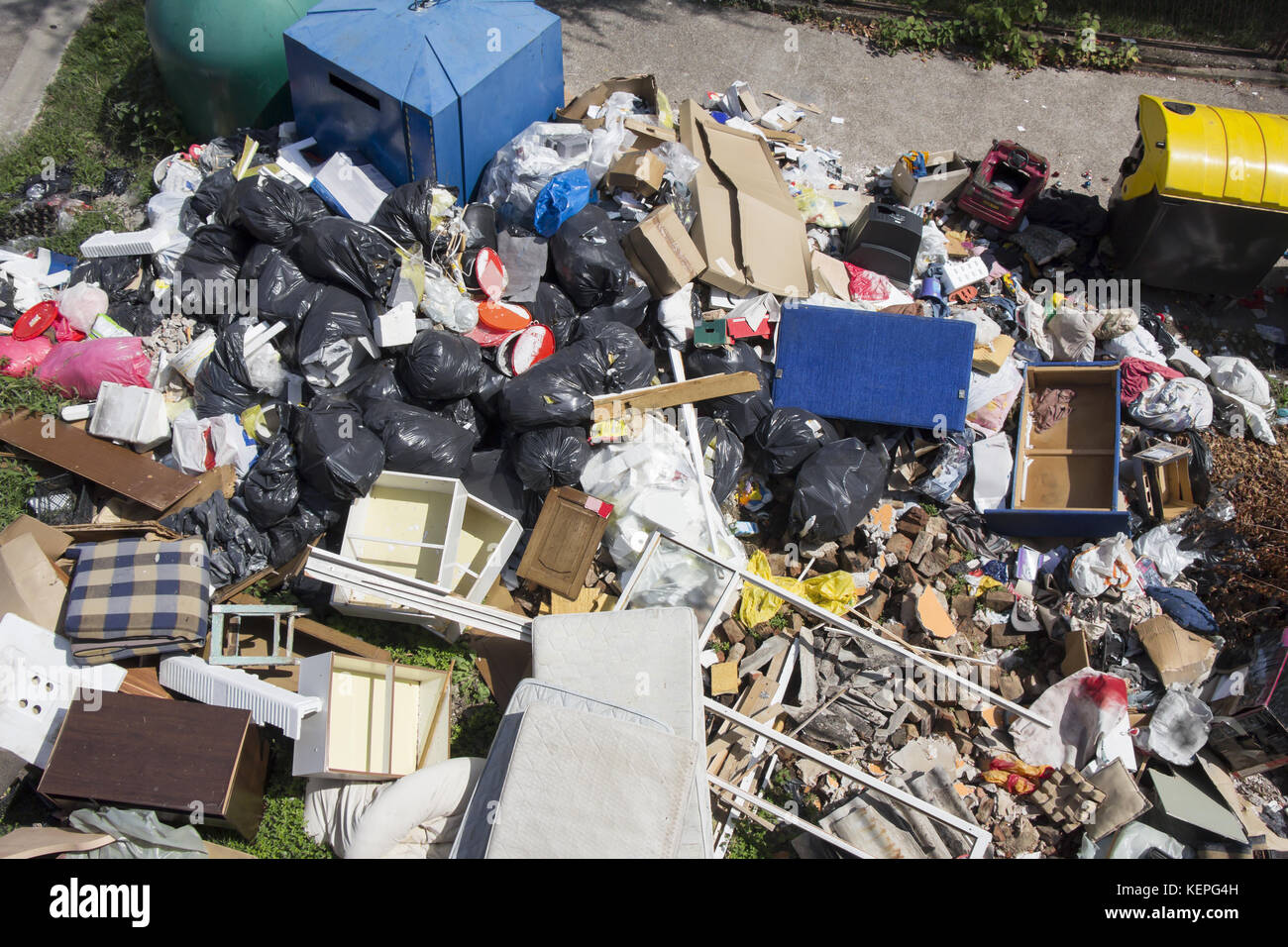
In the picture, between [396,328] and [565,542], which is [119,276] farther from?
[565,542]

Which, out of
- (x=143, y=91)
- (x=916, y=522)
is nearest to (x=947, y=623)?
(x=916, y=522)

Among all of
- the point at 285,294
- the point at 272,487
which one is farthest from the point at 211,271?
the point at 272,487

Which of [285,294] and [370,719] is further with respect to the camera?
[285,294]

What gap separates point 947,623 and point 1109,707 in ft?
2.59

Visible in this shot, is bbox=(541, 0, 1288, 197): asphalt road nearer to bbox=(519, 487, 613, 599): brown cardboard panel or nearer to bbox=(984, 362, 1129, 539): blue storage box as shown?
bbox=(984, 362, 1129, 539): blue storage box

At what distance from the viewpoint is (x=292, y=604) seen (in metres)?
4.04

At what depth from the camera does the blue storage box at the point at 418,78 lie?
4520 mm

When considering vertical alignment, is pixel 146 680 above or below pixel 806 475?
below

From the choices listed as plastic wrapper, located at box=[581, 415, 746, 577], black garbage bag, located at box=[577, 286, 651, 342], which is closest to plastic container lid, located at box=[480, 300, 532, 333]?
black garbage bag, located at box=[577, 286, 651, 342]

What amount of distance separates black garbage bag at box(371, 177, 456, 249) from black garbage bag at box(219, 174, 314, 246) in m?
0.45

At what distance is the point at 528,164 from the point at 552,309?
885 mm

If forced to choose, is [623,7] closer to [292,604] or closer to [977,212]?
[977,212]

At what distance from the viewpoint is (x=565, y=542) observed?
4098 millimetres

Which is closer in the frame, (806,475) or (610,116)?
(806,475)
